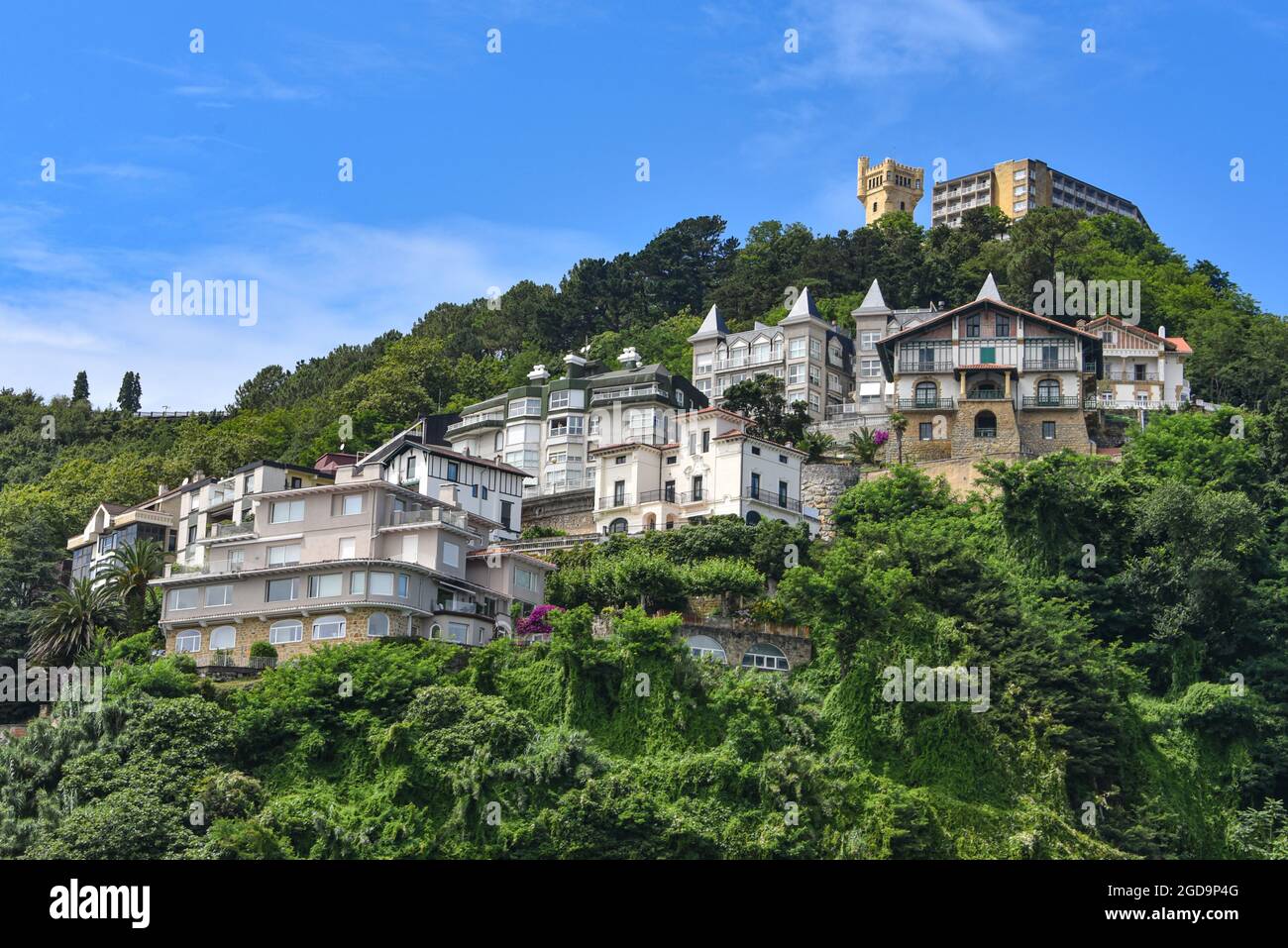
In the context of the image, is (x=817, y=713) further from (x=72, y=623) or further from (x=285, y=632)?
(x=72, y=623)

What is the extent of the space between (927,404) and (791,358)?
2113 cm

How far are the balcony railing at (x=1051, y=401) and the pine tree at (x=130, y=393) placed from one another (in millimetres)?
77573

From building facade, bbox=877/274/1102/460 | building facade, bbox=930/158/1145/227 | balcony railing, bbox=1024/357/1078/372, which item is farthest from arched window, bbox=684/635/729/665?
building facade, bbox=930/158/1145/227

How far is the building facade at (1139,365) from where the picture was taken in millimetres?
102500

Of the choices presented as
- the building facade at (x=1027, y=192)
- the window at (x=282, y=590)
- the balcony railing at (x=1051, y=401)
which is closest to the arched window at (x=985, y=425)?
the balcony railing at (x=1051, y=401)

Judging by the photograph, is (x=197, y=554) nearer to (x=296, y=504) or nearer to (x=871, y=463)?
(x=296, y=504)

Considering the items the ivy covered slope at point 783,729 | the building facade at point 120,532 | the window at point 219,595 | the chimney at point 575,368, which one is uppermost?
the chimney at point 575,368

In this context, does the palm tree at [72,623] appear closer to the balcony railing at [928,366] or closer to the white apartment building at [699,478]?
the white apartment building at [699,478]

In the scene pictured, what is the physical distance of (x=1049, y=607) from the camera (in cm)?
6650

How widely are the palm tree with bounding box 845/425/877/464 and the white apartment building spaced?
552 cm

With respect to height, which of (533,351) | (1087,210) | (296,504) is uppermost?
(1087,210)
